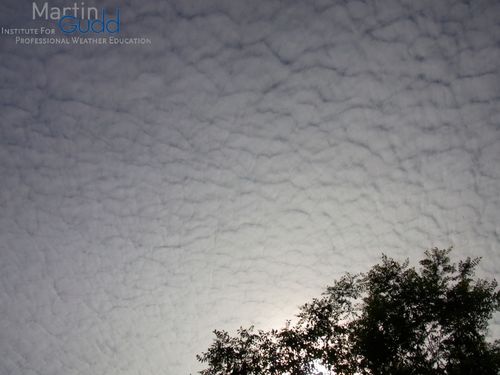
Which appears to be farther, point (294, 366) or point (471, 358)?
point (294, 366)

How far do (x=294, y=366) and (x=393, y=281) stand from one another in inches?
275

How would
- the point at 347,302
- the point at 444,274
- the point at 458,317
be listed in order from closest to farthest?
the point at 458,317 → the point at 444,274 → the point at 347,302

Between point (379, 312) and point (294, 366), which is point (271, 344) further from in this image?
point (379, 312)

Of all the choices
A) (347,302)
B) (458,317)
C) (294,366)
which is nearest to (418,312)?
(458,317)

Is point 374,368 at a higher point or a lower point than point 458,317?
lower

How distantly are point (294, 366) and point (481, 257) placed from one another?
11.1 meters

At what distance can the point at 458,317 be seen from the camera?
15680 millimetres

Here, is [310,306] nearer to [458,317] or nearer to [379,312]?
[379,312]

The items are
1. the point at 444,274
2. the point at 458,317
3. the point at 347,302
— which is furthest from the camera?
the point at 347,302

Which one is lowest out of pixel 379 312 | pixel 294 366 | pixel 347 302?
pixel 294 366

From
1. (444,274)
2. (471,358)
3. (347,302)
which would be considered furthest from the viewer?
(347,302)

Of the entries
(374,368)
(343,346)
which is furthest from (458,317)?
(343,346)

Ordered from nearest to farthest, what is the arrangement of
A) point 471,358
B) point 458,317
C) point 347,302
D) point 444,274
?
point 471,358, point 458,317, point 444,274, point 347,302

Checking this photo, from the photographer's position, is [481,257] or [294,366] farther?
[294,366]
